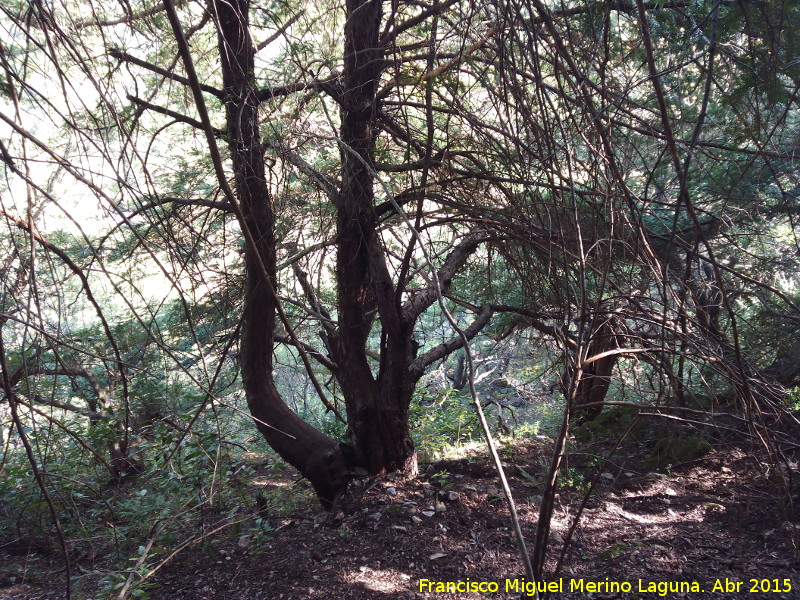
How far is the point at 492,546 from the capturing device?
3248 millimetres

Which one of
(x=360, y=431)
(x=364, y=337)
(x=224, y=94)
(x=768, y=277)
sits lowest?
(x=360, y=431)

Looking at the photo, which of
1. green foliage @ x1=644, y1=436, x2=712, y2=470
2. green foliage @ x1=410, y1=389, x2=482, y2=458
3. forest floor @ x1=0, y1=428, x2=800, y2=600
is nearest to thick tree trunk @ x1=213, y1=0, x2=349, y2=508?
forest floor @ x1=0, y1=428, x2=800, y2=600

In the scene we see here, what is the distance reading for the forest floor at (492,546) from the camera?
2.82 meters

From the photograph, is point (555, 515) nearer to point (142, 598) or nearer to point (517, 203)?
point (517, 203)

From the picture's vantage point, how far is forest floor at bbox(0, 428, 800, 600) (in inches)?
111

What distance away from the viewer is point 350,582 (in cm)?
296

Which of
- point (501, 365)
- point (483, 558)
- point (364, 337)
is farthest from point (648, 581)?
point (501, 365)

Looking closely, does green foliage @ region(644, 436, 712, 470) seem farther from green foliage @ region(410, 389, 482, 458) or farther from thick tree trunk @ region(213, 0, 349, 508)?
thick tree trunk @ region(213, 0, 349, 508)

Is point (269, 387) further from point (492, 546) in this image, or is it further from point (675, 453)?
point (675, 453)

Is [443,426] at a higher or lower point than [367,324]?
lower

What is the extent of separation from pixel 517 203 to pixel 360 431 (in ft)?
7.51

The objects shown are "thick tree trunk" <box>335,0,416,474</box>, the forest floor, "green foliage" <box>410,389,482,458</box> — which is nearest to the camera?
the forest floor

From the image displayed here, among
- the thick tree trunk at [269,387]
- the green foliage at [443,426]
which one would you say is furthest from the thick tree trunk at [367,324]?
the green foliage at [443,426]

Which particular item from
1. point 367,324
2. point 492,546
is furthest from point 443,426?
point 492,546
